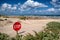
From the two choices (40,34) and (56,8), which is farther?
(56,8)

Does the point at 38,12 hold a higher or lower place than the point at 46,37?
higher

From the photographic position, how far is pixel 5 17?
9.10ft

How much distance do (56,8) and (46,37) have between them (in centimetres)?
66

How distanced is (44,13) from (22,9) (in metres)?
0.42

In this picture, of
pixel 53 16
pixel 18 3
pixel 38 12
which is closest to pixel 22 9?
pixel 18 3

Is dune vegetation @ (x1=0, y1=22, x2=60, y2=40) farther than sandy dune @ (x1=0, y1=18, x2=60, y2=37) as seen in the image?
No

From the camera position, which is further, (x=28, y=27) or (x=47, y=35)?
(x=28, y=27)

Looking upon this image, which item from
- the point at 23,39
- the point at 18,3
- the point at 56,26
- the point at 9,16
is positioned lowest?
the point at 23,39

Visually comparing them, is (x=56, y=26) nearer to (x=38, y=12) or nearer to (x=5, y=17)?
(x=38, y=12)

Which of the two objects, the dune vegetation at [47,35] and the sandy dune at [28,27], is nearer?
the dune vegetation at [47,35]

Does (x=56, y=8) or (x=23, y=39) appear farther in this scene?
(x=56, y=8)

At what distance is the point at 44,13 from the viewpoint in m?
2.63

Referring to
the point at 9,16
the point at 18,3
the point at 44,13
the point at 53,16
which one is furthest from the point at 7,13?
the point at 53,16

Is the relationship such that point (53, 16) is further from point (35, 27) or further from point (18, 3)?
point (18, 3)
